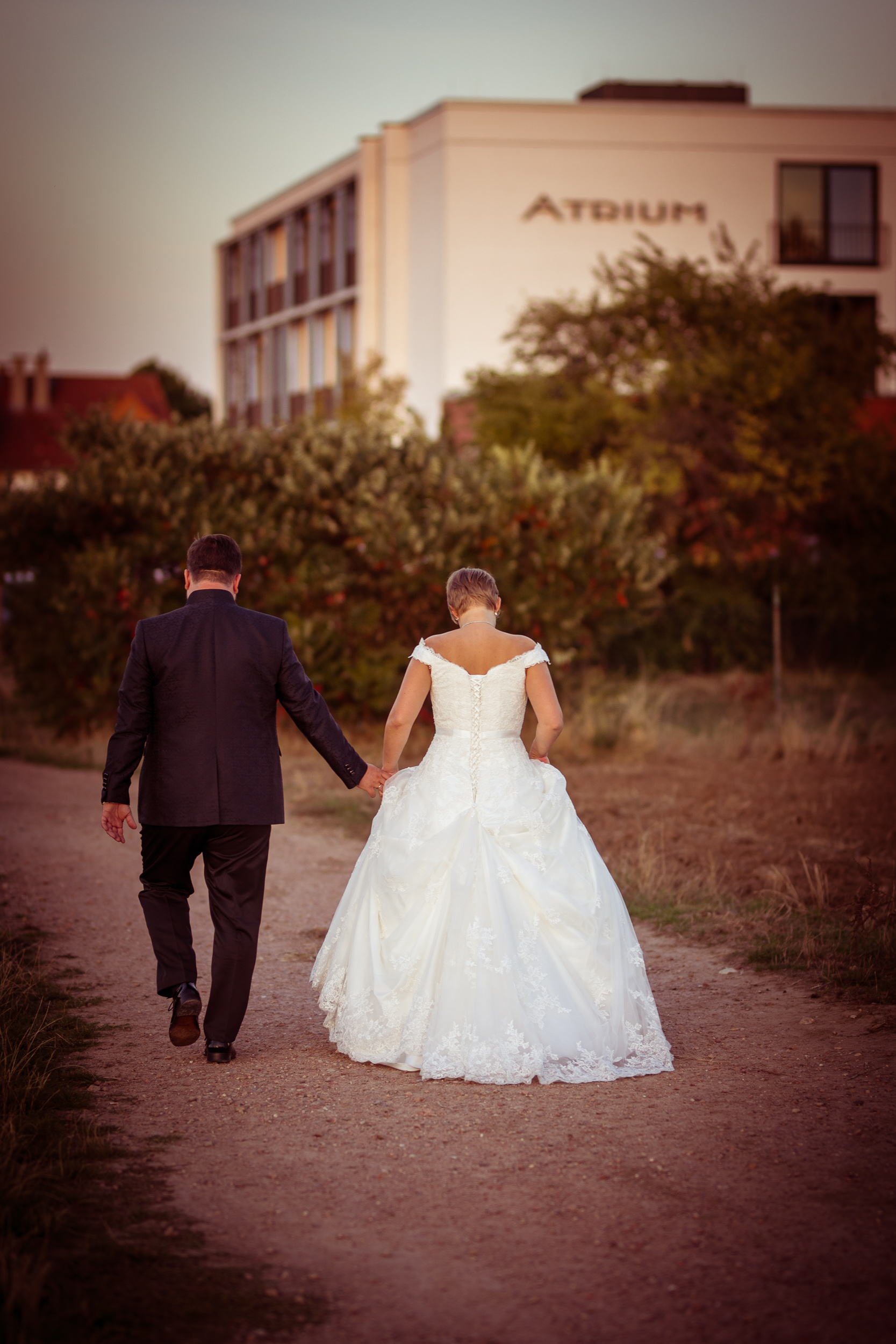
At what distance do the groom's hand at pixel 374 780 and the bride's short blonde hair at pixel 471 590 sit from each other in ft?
2.52

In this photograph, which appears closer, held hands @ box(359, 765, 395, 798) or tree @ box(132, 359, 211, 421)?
held hands @ box(359, 765, 395, 798)

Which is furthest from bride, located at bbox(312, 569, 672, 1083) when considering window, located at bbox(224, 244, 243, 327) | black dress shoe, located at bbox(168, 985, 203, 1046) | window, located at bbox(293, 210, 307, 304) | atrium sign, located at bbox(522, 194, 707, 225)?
window, located at bbox(224, 244, 243, 327)

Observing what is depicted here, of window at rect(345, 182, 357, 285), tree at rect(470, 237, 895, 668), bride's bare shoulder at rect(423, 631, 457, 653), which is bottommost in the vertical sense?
bride's bare shoulder at rect(423, 631, 457, 653)

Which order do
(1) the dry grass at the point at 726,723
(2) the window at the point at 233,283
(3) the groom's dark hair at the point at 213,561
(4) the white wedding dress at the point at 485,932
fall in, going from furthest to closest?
(2) the window at the point at 233,283 < (1) the dry grass at the point at 726,723 < (3) the groom's dark hair at the point at 213,561 < (4) the white wedding dress at the point at 485,932

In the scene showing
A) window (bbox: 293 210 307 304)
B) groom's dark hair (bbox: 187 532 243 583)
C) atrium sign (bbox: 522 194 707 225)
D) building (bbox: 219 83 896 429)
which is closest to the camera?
groom's dark hair (bbox: 187 532 243 583)

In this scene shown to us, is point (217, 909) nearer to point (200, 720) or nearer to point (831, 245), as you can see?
point (200, 720)

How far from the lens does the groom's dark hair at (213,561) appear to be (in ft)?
18.9

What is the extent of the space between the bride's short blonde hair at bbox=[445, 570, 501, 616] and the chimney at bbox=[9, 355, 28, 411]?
3146 inches

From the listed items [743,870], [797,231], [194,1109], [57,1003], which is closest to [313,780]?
[743,870]

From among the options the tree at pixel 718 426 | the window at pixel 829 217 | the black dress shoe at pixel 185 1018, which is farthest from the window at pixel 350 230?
the black dress shoe at pixel 185 1018

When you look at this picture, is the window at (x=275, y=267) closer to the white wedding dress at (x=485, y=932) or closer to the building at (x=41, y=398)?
the building at (x=41, y=398)

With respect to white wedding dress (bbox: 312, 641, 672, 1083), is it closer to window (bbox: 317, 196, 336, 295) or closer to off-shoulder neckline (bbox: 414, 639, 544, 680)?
off-shoulder neckline (bbox: 414, 639, 544, 680)

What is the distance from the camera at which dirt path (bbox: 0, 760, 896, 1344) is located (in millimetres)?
3578

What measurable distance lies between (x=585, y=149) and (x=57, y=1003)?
36.0 m
